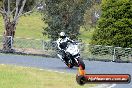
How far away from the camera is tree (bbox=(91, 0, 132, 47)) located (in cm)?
2425

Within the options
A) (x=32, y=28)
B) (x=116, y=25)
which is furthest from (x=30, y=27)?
(x=116, y=25)

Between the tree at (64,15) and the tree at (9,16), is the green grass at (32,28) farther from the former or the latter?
the tree at (64,15)

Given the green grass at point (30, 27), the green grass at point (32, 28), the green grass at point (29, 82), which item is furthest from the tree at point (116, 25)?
the green grass at point (30, 27)

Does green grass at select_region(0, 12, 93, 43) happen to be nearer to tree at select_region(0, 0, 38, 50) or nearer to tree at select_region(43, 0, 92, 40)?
tree at select_region(0, 0, 38, 50)

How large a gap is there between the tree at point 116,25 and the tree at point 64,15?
3.99m

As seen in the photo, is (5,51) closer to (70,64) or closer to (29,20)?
(70,64)

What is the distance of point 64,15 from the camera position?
28828 mm

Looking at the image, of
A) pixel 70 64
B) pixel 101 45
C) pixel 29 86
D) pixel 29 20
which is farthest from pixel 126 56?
pixel 29 20

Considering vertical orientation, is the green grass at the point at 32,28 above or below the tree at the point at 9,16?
below

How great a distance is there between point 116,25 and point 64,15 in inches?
220

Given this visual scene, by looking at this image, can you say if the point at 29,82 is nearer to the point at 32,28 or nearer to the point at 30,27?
the point at 32,28

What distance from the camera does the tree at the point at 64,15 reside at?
93.3ft

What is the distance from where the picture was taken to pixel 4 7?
29.9 m

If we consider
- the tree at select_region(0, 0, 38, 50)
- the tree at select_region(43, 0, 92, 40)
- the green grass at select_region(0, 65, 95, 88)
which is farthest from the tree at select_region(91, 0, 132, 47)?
the green grass at select_region(0, 65, 95, 88)
